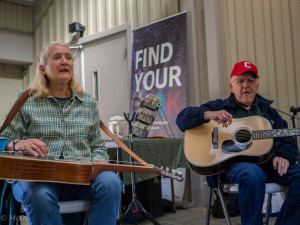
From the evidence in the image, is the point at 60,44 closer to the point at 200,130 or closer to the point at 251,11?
the point at 200,130

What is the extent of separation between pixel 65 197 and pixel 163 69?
8.82 ft

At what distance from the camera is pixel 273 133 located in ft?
6.50

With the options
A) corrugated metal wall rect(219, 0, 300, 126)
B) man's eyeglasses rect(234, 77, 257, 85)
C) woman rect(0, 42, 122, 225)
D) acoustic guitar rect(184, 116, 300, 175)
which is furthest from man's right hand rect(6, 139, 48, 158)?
corrugated metal wall rect(219, 0, 300, 126)

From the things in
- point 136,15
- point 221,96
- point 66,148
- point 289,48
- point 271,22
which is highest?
point 136,15

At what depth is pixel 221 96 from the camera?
3588mm

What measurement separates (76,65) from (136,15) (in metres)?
1.46

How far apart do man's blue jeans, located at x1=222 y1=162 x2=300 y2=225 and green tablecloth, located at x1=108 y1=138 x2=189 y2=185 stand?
0.76m

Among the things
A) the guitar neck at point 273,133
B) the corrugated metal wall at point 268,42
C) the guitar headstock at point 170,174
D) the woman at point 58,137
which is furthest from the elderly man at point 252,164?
the corrugated metal wall at point 268,42

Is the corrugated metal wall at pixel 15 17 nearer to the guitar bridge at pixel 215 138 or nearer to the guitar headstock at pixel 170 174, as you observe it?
the guitar bridge at pixel 215 138

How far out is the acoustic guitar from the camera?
6.61ft

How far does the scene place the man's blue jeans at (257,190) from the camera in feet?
6.17

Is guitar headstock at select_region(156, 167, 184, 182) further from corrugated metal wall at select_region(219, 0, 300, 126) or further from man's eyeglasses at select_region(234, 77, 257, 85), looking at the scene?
corrugated metal wall at select_region(219, 0, 300, 126)

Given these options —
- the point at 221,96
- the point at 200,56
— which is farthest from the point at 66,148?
the point at 200,56

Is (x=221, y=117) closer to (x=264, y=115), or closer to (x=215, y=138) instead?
(x=215, y=138)
